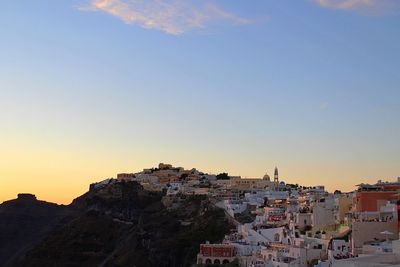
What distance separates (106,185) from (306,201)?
6307 cm

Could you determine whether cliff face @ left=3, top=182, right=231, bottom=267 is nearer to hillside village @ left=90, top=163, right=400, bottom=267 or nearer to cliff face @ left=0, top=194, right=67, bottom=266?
hillside village @ left=90, top=163, right=400, bottom=267

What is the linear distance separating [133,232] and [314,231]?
147 feet

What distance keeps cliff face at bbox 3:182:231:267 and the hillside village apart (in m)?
3.94

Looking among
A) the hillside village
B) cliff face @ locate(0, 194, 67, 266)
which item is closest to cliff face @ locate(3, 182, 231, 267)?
the hillside village

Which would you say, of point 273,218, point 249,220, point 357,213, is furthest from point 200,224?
point 357,213

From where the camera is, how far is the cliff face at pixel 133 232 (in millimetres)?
67312

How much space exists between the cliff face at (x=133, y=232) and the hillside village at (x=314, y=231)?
12.9 ft

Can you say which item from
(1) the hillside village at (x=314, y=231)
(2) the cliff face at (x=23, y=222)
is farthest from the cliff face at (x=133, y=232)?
(2) the cliff face at (x=23, y=222)

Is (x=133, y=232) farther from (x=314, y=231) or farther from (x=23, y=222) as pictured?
(x=23, y=222)

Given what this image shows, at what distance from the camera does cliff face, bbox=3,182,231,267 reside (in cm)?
6731

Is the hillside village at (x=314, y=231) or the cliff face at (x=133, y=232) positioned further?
the cliff face at (x=133, y=232)

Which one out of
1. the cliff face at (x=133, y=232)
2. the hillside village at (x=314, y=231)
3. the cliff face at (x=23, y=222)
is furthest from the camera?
the cliff face at (x=23, y=222)

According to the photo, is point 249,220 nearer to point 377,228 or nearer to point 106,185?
point 377,228

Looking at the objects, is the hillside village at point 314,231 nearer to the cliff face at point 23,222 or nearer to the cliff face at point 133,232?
the cliff face at point 133,232
